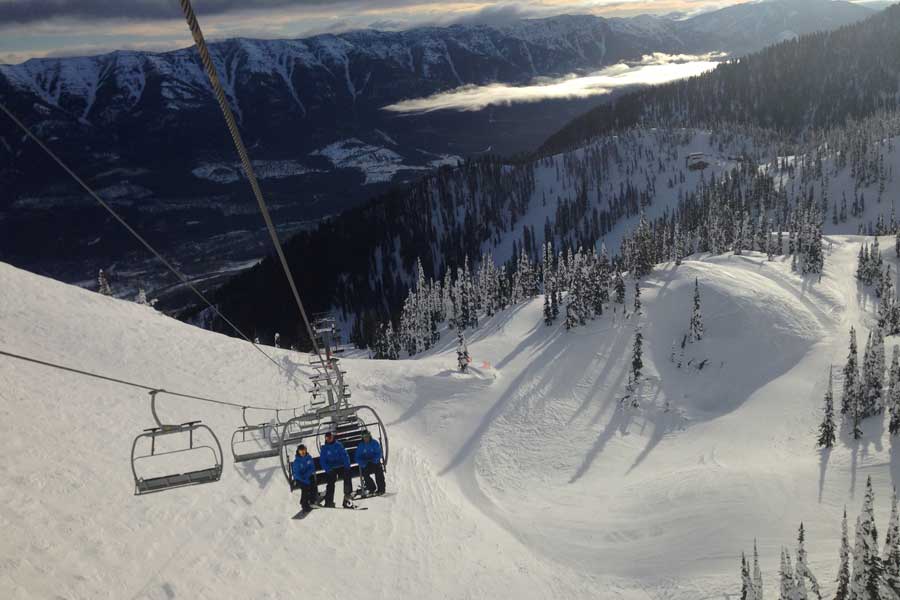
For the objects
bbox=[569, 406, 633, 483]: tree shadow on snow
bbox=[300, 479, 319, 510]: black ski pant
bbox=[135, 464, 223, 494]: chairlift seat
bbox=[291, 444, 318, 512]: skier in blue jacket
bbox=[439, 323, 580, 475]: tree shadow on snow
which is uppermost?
bbox=[135, 464, 223, 494]: chairlift seat

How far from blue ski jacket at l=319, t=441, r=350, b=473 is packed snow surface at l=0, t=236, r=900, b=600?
1073 cm

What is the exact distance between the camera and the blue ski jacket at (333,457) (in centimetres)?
2003

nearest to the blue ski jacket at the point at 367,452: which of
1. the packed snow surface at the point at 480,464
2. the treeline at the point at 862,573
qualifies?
the packed snow surface at the point at 480,464

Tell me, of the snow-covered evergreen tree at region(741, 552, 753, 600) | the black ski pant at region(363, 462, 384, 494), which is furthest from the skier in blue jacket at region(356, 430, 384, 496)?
the snow-covered evergreen tree at region(741, 552, 753, 600)

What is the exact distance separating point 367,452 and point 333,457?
1.20 metres

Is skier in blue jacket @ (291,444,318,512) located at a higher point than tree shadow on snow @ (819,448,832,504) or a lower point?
higher

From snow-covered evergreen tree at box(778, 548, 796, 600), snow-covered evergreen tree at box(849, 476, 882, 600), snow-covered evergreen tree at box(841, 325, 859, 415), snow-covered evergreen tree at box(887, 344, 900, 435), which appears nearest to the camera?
snow-covered evergreen tree at box(849, 476, 882, 600)

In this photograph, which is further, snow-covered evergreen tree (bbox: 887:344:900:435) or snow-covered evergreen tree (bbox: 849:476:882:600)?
snow-covered evergreen tree (bbox: 887:344:900:435)

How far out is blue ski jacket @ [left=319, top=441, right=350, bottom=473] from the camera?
20.0m

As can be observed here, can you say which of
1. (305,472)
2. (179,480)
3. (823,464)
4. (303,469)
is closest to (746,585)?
(823,464)

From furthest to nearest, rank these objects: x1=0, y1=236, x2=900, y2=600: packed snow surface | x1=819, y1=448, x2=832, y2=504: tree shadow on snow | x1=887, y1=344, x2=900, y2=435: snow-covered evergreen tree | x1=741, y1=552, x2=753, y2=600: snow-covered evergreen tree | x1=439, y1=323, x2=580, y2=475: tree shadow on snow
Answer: x1=439, y1=323, x2=580, y2=475: tree shadow on snow < x1=887, y1=344, x2=900, y2=435: snow-covered evergreen tree < x1=819, y1=448, x2=832, y2=504: tree shadow on snow < x1=741, y1=552, x2=753, y2=600: snow-covered evergreen tree < x1=0, y1=236, x2=900, y2=600: packed snow surface

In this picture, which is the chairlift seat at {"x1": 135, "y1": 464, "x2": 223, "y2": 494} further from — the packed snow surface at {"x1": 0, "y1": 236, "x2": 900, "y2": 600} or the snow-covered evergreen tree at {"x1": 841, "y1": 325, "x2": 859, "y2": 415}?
the snow-covered evergreen tree at {"x1": 841, "y1": 325, "x2": 859, "y2": 415}

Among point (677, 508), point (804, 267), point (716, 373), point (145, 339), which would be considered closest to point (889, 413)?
point (716, 373)

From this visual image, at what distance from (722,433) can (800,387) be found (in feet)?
38.6
